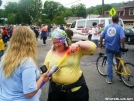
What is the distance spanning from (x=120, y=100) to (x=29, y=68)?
10.4ft

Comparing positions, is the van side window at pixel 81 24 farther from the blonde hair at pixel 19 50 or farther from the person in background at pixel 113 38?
the blonde hair at pixel 19 50

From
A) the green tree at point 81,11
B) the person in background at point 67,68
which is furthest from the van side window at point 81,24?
the green tree at point 81,11

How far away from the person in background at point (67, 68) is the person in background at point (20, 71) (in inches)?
23.4

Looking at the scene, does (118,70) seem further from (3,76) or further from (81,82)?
(3,76)

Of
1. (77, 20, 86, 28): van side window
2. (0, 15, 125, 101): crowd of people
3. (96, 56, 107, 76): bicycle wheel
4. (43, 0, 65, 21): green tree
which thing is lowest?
(96, 56, 107, 76): bicycle wheel

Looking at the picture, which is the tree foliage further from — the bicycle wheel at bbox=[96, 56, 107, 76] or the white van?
the bicycle wheel at bbox=[96, 56, 107, 76]

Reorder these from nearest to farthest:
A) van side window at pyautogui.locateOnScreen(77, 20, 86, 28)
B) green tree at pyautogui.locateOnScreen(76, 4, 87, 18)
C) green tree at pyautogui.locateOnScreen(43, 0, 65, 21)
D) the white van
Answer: the white van, van side window at pyautogui.locateOnScreen(77, 20, 86, 28), green tree at pyautogui.locateOnScreen(43, 0, 65, 21), green tree at pyautogui.locateOnScreen(76, 4, 87, 18)

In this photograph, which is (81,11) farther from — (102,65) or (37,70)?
(37,70)

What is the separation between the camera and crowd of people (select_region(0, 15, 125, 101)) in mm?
2191

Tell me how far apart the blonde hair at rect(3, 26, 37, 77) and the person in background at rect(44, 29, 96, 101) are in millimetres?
637

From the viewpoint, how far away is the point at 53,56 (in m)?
3.01

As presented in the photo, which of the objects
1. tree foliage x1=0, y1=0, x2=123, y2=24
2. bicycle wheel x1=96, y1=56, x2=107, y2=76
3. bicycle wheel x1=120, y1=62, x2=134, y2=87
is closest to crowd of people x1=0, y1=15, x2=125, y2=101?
bicycle wheel x1=120, y1=62, x2=134, y2=87

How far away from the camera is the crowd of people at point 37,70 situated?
2.19m

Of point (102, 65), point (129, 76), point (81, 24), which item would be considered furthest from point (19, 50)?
point (81, 24)
